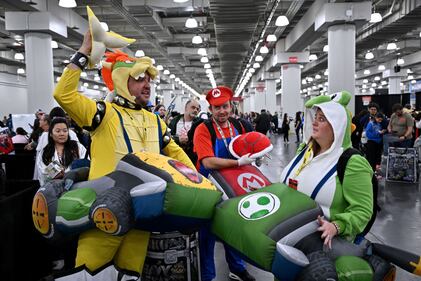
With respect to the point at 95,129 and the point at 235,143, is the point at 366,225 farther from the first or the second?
the point at 95,129

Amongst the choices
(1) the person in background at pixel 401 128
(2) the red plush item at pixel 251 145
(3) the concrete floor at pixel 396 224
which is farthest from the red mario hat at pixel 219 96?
(1) the person in background at pixel 401 128

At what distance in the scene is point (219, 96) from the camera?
3.18m

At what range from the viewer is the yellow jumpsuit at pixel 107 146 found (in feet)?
6.37

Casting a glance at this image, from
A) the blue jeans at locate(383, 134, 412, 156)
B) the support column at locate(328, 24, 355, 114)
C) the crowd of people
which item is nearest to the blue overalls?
the crowd of people

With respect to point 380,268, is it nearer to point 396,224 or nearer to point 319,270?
point 319,270

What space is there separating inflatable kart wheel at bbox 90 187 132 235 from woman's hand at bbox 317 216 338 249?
837 millimetres

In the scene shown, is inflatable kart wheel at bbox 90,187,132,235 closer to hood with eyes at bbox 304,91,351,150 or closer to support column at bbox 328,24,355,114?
hood with eyes at bbox 304,91,351,150

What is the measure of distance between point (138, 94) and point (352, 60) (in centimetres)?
992

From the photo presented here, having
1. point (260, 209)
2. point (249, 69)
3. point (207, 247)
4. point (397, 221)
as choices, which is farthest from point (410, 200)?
point (249, 69)

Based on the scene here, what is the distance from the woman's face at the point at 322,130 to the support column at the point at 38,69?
412 inches

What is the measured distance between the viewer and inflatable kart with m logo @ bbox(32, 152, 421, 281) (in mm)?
1730

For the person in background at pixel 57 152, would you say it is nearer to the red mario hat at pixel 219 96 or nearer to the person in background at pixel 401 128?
the red mario hat at pixel 219 96

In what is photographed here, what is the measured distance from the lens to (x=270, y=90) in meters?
27.3

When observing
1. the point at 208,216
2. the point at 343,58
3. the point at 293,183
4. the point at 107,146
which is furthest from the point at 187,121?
the point at 343,58
